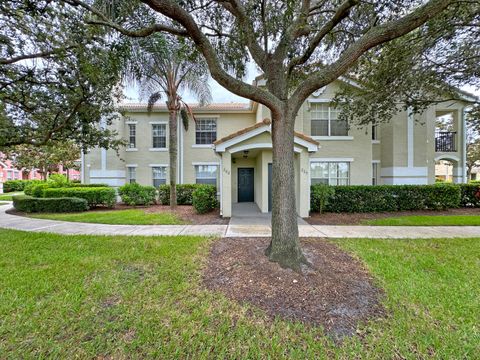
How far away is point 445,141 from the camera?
15.4 meters

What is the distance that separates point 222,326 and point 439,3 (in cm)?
598

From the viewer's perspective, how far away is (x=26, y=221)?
9.17m

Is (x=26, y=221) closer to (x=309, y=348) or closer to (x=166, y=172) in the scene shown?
(x=166, y=172)

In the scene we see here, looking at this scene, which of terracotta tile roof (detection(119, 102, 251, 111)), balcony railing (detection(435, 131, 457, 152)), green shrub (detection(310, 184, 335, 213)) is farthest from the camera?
balcony railing (detection(435, 131, 457, 152))

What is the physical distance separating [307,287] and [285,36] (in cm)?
505

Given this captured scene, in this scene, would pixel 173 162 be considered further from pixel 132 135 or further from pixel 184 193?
pixel 132 135

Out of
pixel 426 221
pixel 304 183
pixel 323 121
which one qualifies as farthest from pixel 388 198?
pixel 323 121

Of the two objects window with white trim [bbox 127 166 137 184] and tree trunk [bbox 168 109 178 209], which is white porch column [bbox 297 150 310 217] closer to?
tree trunk [bbox 168 109 178 209]

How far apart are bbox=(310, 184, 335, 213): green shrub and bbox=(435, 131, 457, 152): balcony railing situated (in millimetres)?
11405

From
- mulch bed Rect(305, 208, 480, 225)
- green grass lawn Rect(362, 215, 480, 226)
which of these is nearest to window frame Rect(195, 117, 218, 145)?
mulch bed Rect(305, 208, 480, 225)

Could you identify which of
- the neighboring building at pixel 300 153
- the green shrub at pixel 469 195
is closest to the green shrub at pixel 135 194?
the neighboring building at pixel 300 153

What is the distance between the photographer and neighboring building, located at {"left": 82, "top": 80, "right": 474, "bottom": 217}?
1257cm

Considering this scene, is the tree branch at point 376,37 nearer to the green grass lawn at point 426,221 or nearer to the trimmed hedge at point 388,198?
the green grass lawn at point 426,221

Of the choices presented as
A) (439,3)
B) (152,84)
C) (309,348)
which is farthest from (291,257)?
(152,84)
